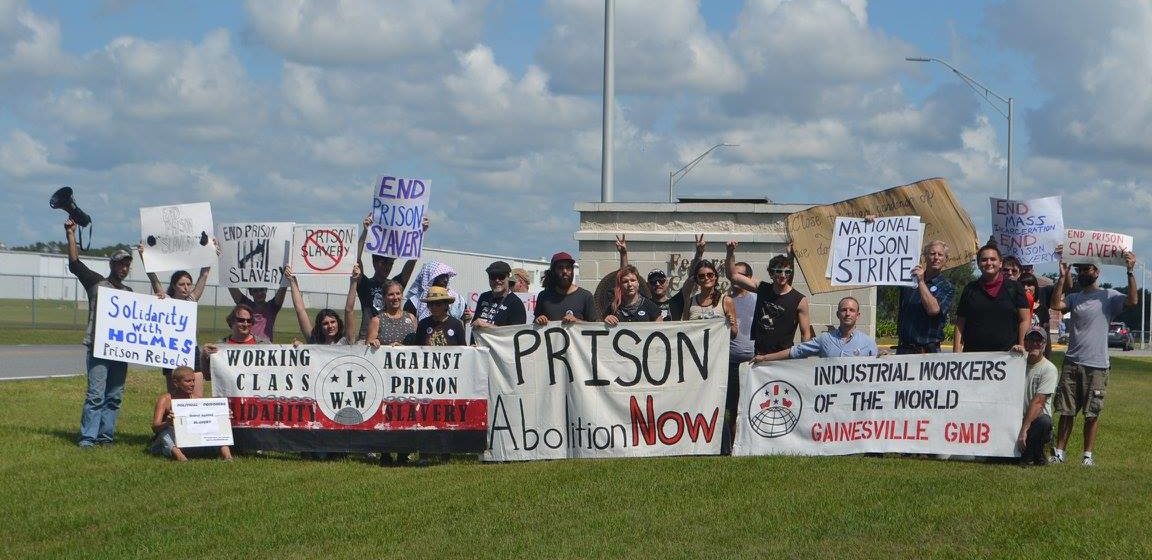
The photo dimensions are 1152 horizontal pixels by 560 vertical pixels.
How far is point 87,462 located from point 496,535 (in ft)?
15.8

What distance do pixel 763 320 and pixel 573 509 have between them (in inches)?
119

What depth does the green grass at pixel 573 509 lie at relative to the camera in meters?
7.65

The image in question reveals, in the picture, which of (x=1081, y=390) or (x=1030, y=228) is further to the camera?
(x=1030, y=228)

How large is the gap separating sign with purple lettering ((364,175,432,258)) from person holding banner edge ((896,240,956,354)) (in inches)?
187

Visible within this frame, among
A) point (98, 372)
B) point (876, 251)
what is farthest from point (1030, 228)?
point (98, 372)

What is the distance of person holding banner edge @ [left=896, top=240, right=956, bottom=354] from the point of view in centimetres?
1074

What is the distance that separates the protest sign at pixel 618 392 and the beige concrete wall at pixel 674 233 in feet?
30.0

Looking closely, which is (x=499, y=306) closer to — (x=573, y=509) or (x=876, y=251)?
(x=573, y=509)

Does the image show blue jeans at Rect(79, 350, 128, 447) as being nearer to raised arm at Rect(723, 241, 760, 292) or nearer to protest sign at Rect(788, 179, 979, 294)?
raised arm at Rect(723, 241, 760, 292)

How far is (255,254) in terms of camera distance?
12.4 metres

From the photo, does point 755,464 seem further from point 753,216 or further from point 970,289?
point 753,216

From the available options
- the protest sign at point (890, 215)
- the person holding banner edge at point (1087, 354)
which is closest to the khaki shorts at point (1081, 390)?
the person holding banner edge at point (1087, 354)

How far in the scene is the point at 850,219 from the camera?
1148 centimetres

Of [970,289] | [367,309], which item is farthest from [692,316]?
[367,309]
